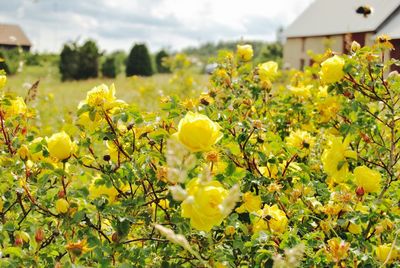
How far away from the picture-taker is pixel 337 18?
20.7 m

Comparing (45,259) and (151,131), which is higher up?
(151,131)

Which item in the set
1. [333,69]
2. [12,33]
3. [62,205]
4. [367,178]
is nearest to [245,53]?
[333,69]

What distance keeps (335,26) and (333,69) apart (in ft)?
62.4

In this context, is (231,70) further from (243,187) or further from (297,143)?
(243,187)

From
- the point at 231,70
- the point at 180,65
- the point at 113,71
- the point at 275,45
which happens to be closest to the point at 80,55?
the point at 113,71

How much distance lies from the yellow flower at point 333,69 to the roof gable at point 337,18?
13.6 metres

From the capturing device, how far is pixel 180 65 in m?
8.30

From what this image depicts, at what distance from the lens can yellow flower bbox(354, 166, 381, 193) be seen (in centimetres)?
172

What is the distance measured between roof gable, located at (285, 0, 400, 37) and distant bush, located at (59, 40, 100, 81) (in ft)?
27.5

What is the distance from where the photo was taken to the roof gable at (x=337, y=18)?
17.2 meters

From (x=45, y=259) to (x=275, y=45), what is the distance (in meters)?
30.4

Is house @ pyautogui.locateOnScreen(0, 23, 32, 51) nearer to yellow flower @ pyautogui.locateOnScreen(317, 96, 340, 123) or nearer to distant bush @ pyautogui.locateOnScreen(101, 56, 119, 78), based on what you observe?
distant bush @ pyautogui.locateOnScreen(101, 56, 119, 78)

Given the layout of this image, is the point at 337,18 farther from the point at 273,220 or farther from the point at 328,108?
the point at 273,220

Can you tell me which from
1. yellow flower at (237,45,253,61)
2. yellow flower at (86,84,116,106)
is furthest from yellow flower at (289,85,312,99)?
yellow flower at (86,84,116,106)
